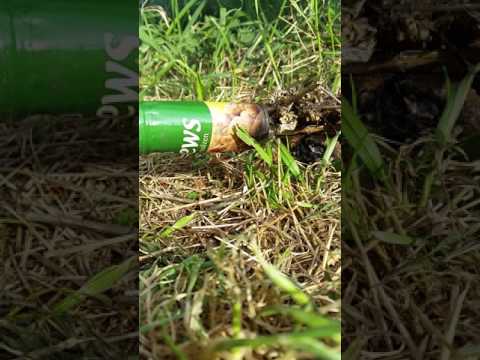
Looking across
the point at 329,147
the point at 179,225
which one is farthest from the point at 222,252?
the point at 329,147

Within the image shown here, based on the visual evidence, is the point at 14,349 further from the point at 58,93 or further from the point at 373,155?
the point at 373,155

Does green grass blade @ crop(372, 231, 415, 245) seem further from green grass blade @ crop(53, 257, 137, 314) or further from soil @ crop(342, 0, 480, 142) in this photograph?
green grass blade @ crop(53, 257, 137, 314)

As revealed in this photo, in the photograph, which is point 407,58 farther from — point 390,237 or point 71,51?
point 71,51

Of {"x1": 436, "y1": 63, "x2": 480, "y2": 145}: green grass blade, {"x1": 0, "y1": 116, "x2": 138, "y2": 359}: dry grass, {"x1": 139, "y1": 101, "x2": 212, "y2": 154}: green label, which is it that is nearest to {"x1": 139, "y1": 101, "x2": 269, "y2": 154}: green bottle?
{"x1": 139, "y1": 101, "x2": 212, "y2": 154}: green label

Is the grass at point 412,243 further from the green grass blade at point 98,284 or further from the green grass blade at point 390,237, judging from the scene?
the green grass blade at point 98,284

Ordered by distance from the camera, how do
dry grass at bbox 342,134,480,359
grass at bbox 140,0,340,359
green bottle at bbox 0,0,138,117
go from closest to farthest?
grass at bbox 140,0,340,359 < dry grass at bbox 342,134,480,359 < green bottle at bbox 0,0,138,117

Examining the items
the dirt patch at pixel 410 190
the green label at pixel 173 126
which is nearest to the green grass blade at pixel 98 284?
the green label at pixel 173 126

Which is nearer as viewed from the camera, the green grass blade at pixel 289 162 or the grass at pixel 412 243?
the grass at pixel 412 243
